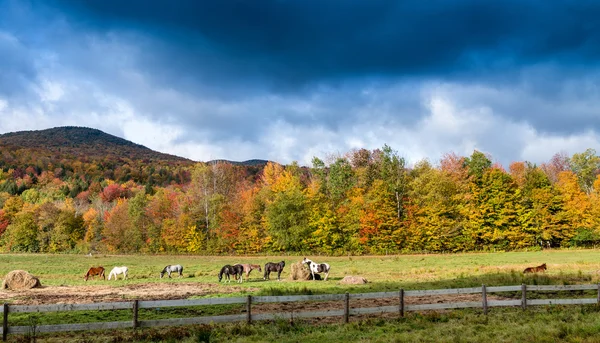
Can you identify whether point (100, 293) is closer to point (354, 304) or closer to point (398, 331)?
point (354, 304)

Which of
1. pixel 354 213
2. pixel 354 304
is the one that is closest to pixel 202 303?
pixel 354 304

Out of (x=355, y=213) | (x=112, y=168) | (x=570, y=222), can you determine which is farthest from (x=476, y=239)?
(x=112, y=168)

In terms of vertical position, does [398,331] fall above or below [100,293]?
above

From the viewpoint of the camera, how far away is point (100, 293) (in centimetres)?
2148

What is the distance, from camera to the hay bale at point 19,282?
78.9ft

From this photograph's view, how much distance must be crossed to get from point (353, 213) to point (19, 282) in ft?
158

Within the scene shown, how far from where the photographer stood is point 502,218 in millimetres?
61375

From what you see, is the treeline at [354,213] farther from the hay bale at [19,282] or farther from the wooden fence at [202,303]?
the wooden fence at [202,303]

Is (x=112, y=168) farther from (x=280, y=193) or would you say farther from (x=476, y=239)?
(x=476, y=239)

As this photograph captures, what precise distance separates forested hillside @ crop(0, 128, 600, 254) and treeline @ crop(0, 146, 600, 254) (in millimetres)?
175

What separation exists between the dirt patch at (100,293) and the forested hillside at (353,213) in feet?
135

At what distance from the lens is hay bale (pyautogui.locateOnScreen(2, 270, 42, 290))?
24062 millimetres

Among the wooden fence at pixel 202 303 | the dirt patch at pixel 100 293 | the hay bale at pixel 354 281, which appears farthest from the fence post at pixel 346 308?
the hay bale at pixel 354 281

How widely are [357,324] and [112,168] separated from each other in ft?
596
